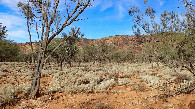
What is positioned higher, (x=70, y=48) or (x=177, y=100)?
(x=70, y=48)

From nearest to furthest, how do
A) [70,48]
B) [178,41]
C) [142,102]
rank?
[178,41] < [142,102] < [70,48]

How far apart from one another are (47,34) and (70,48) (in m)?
17.7

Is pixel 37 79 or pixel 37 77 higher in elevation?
pixel 37 77

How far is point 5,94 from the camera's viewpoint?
8758 mm

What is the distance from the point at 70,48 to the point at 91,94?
17.6 m

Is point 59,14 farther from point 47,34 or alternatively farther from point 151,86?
point 151,86

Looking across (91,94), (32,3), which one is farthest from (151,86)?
(32,3)

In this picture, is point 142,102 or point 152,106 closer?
point 152,106

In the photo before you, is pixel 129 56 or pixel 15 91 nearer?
pixel 15 91

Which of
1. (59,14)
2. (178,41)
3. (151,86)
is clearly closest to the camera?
(178,41)

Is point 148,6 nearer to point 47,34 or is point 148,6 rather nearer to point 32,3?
point 47,34

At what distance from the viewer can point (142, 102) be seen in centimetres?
861

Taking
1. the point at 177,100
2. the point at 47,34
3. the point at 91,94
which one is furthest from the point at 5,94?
the point at 177,100

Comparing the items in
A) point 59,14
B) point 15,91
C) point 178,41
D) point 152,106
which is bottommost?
point 152,106
